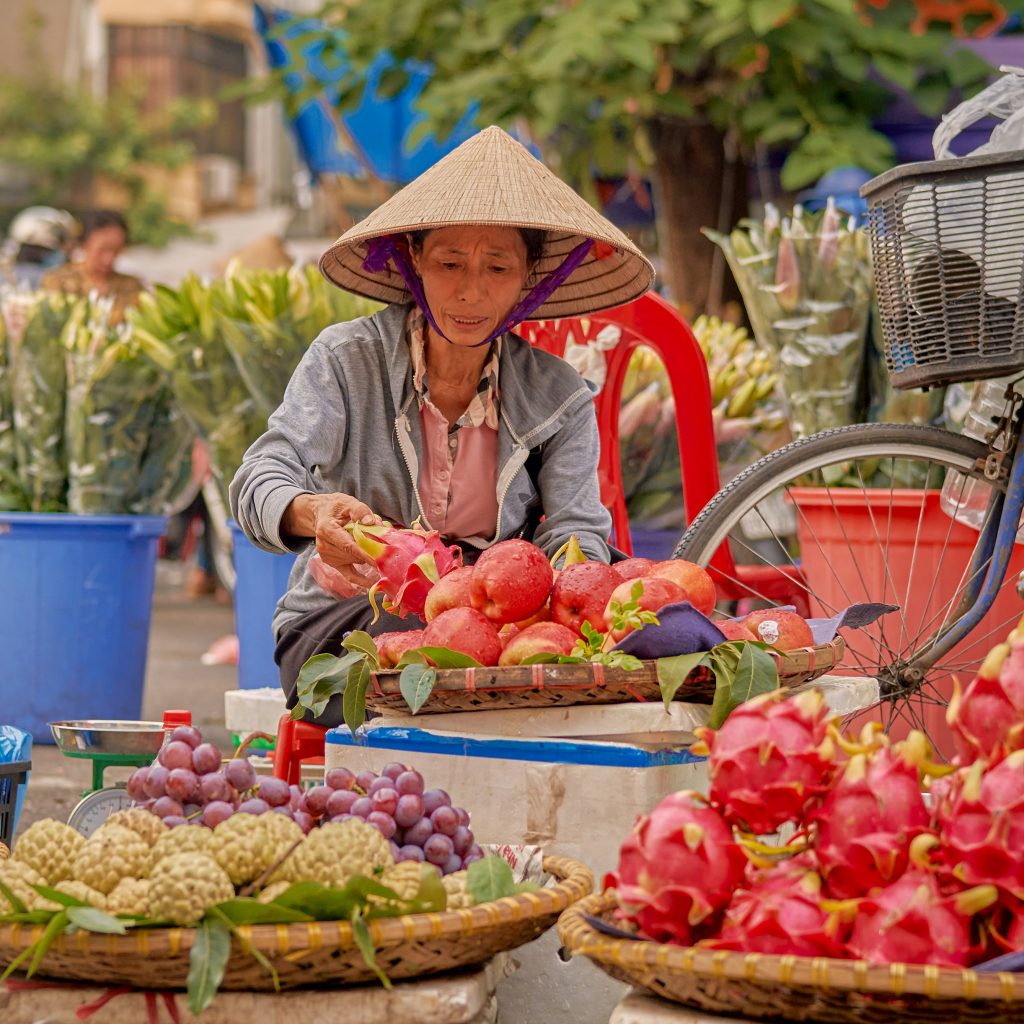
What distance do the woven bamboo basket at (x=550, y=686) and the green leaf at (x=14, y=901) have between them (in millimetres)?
753

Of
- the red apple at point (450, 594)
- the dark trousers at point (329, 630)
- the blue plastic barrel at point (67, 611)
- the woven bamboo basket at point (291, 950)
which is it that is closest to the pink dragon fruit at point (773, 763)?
the woven bamboo basket at point (291, 950)

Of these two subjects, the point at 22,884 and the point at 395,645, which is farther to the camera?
the point at 395,645

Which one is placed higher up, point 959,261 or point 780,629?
point 959,261

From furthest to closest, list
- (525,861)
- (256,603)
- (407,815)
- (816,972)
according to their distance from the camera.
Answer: (256,603) < (525,861) < (407,815) < (816,972)

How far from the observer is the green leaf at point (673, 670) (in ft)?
7.70

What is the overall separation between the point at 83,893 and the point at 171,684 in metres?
4.75

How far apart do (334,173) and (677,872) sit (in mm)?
8685

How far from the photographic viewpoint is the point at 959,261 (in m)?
3.33

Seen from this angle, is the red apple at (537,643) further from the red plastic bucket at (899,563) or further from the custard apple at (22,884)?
the red plastic bucket at (899,563)

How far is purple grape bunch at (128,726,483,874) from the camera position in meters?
2.08

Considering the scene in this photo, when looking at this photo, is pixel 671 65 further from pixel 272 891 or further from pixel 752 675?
pixel 272 891

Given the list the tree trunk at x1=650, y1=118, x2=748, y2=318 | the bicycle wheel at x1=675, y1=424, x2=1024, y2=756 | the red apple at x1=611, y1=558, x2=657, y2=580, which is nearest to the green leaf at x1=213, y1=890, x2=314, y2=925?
the red apple at x1=611, y1=558, x2=657, y2=580

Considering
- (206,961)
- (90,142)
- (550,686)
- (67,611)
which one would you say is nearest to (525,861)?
(550,686)

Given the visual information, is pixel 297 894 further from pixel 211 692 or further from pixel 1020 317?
pixel 211 692
